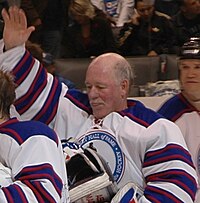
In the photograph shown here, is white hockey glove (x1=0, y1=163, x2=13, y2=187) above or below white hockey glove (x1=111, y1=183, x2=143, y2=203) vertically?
above

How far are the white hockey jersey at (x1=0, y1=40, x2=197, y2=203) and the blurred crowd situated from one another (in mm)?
1246

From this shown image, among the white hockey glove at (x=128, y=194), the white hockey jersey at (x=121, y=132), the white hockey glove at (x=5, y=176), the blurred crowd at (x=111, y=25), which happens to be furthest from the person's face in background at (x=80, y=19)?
the white hockey glove at (x=5, y=176)

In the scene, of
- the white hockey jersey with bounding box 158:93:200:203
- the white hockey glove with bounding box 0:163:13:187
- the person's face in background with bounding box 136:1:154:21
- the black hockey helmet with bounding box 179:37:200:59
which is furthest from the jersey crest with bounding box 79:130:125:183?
the person's face in background with bounding box 136:1:154:21

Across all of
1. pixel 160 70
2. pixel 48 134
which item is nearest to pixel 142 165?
pixel 48 134

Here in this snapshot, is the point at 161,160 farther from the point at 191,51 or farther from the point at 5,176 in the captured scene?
the point at 5,176

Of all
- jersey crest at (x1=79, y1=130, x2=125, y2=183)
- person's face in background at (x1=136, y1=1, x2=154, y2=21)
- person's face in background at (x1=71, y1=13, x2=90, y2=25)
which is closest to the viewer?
jersey crest at (x1=79, y1=130, x2=125, y2=183)

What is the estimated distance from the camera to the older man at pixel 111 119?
92.5 inches

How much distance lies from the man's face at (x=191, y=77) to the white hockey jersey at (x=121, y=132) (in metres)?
0.20

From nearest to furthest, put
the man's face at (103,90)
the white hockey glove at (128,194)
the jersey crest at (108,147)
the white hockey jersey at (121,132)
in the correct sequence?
the white hockey glove at (128,194)
the white hockey jersey at (121,132)
the jersey crest at (108,147)
the man's face at (103,90)

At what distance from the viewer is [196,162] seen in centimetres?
264

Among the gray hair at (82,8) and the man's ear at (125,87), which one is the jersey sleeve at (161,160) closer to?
the man's ear at (125,87)

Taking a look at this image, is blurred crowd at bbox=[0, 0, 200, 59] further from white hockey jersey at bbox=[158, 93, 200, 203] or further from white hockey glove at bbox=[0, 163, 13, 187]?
white hockey glove at bbox=[0, 163, 13, 187]

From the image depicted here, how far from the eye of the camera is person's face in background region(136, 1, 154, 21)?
414 cm

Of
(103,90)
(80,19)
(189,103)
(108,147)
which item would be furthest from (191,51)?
(80,19)
